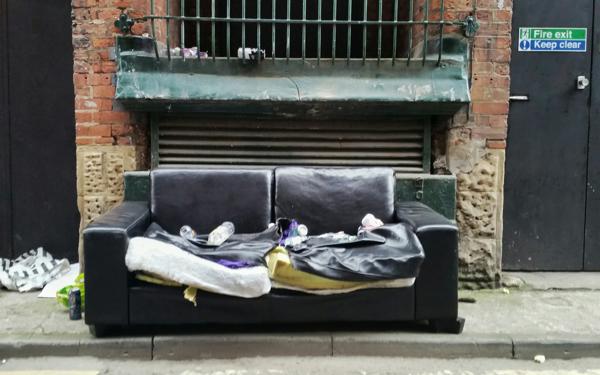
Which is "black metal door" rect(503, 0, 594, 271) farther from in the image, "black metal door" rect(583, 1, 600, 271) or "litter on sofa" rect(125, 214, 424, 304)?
"litter on sofa" rect(125, 214, 424, 304)

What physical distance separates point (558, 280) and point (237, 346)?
3.04 m

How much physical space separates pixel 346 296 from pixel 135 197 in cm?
199

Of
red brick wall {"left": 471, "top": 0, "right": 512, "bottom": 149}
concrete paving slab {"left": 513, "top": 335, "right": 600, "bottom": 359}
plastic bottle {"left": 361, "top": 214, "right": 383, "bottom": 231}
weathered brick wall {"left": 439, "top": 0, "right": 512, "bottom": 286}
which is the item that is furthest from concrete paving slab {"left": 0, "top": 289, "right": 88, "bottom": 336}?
red brick wall {"left": 471, "top": 0, "right": 512, "bottom": 149}

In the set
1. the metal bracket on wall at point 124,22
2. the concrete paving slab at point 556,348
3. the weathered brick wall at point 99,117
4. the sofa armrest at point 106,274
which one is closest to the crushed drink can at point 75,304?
the sofa armrest at point 106,274

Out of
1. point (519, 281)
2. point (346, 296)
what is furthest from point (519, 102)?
point (346, 296)

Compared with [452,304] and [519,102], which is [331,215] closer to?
[452,304]

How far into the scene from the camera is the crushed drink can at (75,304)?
397 centimetres

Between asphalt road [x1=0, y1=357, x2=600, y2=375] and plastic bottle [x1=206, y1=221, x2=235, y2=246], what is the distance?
32.7 inches

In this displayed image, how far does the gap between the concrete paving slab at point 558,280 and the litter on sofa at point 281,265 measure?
71.8 inches

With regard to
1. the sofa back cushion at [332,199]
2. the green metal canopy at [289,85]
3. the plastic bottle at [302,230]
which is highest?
the green metal canopy at [289,85]

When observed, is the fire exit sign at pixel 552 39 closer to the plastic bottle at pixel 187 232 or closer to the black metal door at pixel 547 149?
the black metal door at pixel 547 149

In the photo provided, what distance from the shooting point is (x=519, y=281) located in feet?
16.1

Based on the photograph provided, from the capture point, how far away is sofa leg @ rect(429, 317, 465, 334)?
376 cm

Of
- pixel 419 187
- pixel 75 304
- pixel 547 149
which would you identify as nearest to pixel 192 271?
pixel 75 304
